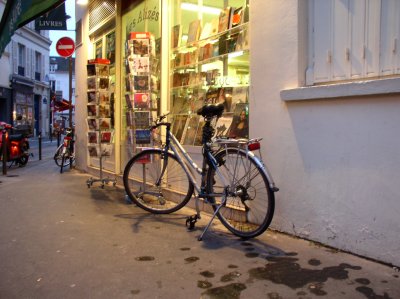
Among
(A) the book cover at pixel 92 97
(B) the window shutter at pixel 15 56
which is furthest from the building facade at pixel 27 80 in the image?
(A) the book cover at pixel 92 97

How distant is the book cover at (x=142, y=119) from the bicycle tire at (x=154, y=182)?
55 cm

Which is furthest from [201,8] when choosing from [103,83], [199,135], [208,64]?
[103,83]

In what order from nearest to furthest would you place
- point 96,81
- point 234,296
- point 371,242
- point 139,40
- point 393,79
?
point 234,296 < point 393,79 < point 371,242 < point 139,40 < point 96,81

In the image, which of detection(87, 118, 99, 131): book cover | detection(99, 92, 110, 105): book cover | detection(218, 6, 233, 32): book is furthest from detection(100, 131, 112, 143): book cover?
detection(218, 6, 233, 32): book

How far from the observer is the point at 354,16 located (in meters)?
3.65

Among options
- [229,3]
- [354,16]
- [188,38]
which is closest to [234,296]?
[354,16]

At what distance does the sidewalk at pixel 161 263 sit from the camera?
304cm

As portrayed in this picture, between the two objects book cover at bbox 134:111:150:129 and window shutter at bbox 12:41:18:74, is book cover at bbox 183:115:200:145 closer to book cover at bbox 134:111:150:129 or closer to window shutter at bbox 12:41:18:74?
book cover at bbox 134:111:150:129

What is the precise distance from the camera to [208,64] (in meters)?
5.87

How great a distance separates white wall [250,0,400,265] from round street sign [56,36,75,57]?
30.9ft

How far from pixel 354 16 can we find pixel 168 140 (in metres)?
2.51

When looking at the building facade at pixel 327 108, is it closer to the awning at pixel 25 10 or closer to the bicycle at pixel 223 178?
Answer: the bicycle at pixel 223 178

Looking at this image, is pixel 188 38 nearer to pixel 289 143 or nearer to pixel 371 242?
pixel 289 143

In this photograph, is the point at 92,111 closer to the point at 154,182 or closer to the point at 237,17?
the point at 154,182
